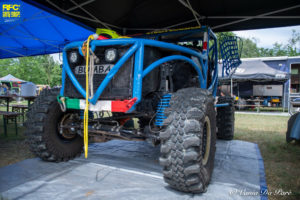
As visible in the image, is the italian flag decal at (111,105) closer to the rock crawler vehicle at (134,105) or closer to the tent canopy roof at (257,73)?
the rock crawler vehicle at (134,105)

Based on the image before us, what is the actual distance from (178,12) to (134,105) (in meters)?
3.69

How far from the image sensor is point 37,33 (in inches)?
272

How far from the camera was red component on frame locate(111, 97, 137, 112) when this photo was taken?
92.7 inches

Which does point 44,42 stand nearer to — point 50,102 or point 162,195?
point 50,102

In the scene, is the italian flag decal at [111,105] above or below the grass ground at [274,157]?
above

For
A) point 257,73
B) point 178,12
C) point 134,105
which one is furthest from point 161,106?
point 257,73

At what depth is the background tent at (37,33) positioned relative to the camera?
19.4ft

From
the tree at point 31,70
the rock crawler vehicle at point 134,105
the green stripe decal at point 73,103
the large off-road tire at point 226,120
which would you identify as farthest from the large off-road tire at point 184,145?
the tree at point 31,70

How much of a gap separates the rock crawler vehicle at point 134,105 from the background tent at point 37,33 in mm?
3300

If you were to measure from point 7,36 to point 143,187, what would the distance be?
724 cm

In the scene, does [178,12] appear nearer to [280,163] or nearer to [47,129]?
[280,163]

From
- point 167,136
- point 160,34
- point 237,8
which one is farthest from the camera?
point 237,8

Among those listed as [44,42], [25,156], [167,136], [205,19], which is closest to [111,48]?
[167,136]

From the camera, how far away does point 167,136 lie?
84.7 inches
